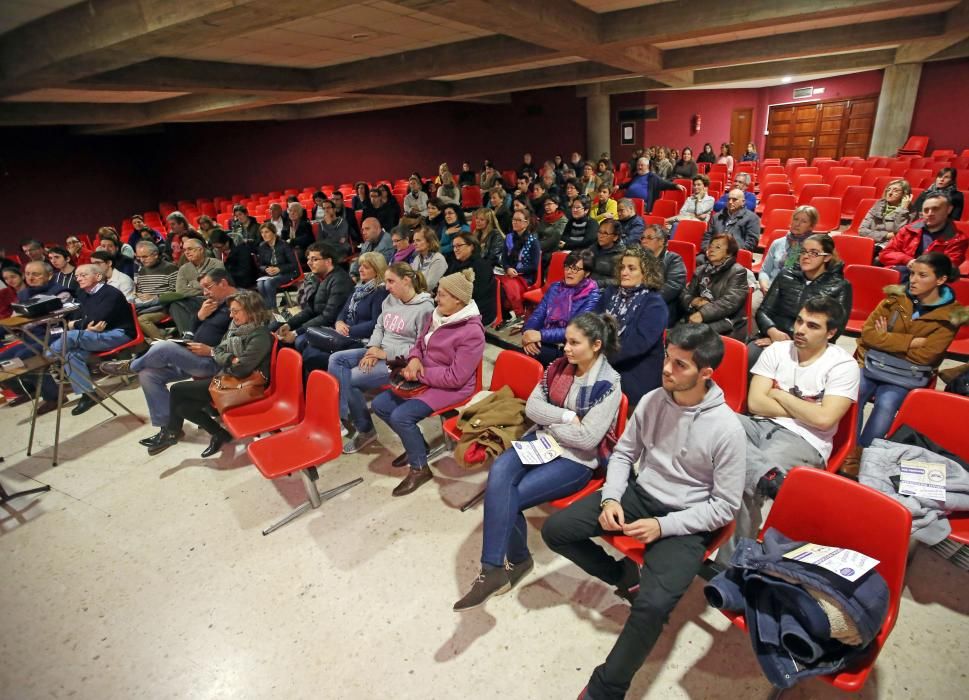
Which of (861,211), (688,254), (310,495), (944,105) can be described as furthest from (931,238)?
(944,105)

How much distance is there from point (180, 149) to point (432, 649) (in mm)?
16127

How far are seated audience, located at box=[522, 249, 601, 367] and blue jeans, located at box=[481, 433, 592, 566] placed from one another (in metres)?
1.28

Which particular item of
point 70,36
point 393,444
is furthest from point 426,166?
point 393,444

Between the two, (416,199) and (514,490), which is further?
(416,199)

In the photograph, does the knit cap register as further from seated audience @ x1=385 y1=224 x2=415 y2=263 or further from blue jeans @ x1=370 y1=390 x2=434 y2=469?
seated audience @ x1=385 y1=224 x2=415 y2=263

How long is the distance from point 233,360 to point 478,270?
7.32 feet

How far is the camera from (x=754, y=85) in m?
17.8

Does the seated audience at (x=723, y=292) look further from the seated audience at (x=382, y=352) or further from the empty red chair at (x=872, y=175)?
the empty red chair at (x=872, y=175)

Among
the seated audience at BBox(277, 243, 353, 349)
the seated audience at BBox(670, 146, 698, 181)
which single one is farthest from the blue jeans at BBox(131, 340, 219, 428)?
the seated audience at BBox(670, 146, 698, 181)

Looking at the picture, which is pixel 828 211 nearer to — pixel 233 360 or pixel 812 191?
pixel 812 191

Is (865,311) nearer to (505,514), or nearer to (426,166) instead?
(505,514)

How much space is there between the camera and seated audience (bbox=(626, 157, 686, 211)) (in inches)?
313

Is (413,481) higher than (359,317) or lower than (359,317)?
lower

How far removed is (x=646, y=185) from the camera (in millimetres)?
7988
